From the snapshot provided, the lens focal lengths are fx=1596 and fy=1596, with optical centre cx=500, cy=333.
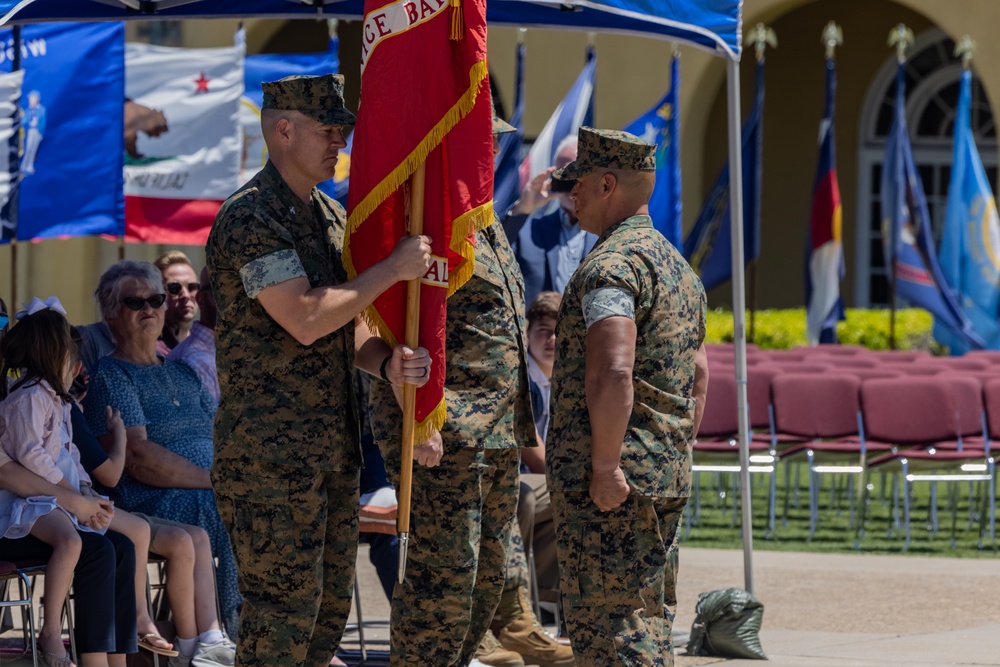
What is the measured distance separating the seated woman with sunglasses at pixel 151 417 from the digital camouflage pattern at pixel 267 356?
181 centimetres

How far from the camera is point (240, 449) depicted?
180 inches

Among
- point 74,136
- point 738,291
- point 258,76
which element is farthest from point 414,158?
point 258,76

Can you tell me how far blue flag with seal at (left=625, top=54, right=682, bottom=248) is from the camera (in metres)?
10.6

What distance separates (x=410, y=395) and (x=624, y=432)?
0.65 metres

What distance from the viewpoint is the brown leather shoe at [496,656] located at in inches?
249

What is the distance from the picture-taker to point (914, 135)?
25.0 metres

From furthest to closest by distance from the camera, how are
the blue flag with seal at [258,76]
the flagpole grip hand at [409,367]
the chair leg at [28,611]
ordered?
the blue flag with seal at [258,76] < the chair leg at [28,611] < the flagpole grip hand at [409,367]

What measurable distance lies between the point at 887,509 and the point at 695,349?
25.5ft

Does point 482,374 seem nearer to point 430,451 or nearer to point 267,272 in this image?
point 430,451

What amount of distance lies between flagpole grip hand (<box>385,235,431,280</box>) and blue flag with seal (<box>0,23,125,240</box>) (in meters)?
5.17

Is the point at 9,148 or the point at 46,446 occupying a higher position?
the point at 9,148

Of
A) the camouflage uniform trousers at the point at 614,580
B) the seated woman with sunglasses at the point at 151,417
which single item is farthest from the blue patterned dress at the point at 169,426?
the camouflage uniform trousers at the point at 614,580

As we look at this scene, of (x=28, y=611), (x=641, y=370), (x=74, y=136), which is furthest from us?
(x=74, y=136)

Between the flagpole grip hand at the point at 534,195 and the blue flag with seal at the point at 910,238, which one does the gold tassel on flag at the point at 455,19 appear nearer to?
the flagpole grip hand at the point at 534,195
